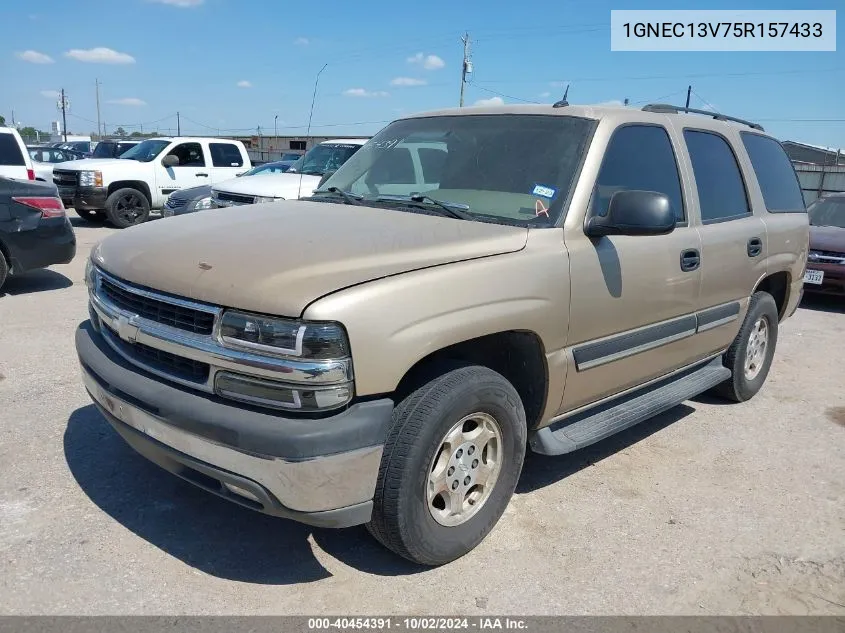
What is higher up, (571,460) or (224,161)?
(224,161)

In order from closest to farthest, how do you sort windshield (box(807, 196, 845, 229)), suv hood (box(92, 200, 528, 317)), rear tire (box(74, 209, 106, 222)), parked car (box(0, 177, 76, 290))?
1. suv hood (box(92, 200, 528, 317))
2. parked car (box(0, 177, 76, 290))
3. windshield (box(807, 196, 845, 229))
4. rear tire (box(74, 209, 106, 222))

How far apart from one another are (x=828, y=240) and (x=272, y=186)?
7.36m

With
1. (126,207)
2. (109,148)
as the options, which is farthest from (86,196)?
(109,148)

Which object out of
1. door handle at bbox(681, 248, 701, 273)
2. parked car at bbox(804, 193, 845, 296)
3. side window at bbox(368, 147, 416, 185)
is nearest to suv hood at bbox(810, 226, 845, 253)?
parked car at bbox(804, 193, 845, 296)

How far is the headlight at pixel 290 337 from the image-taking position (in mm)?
2438

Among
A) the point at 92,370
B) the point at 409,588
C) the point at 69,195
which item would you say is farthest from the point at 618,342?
the point at 69,195

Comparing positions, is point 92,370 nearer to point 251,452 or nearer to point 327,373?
point 251,452

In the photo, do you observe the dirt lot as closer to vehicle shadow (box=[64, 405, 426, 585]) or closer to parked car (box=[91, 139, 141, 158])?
vehicle shadow (box=[64, 405, 426, 585])

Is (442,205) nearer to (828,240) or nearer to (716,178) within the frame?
(716,178)

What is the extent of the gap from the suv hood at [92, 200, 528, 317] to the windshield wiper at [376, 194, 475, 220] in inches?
3.9

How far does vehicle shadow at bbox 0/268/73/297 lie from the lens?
7.98 m

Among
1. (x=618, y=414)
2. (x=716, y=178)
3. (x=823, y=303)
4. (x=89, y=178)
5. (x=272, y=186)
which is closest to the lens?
(x=618, y=414)

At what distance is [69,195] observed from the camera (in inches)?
541

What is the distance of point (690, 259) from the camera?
403 cm
